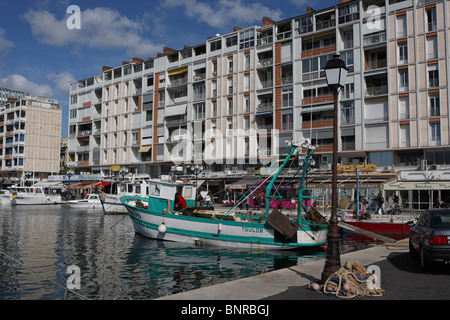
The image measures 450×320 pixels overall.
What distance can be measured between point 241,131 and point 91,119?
112 ft

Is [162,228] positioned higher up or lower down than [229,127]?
lower down

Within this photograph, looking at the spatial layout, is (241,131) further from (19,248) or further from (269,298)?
(269,298)

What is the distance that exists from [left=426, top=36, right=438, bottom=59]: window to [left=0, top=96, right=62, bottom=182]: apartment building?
79.1m

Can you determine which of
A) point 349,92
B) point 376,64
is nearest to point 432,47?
point 376,64

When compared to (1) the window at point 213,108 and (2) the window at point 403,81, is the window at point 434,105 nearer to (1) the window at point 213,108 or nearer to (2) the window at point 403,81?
(2) the window at point 403,81

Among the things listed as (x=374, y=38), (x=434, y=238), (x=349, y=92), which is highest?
(x=374, y=38)

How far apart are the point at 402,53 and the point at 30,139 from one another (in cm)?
7902

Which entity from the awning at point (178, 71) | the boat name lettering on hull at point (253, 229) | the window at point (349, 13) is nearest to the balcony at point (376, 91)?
the window at point (349, 13)

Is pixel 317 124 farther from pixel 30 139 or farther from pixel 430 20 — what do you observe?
pixel 30 139

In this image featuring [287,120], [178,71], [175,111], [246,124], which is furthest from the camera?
[178,71]

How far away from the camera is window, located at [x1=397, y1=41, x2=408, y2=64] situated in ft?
133

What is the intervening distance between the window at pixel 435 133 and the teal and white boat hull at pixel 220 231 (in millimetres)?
25349

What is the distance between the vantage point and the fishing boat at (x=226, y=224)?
17688 millimetres

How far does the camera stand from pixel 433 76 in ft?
128
